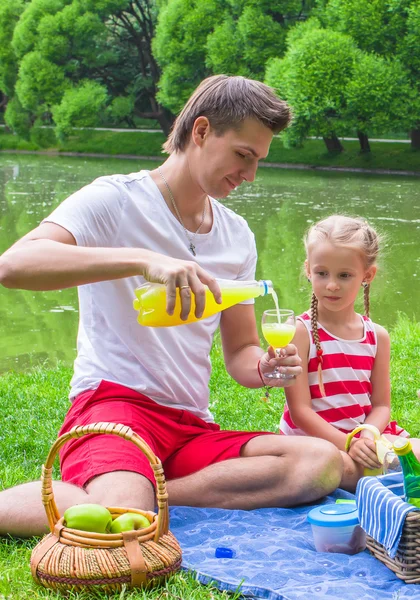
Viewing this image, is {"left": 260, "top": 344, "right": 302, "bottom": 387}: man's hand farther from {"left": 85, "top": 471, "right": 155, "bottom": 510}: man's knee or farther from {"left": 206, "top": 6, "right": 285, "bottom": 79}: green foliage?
{"left": 206, "top": 6, "right": 285, "bottom": 79}: green foliage

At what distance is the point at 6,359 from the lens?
6.56 m

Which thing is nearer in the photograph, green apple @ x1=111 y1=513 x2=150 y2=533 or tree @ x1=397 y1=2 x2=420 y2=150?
green apple @ x1=111 y1=513 x2=150 y2=533

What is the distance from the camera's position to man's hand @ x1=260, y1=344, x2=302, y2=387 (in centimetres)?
322

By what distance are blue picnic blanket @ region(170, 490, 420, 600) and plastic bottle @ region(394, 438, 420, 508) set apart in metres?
0.24

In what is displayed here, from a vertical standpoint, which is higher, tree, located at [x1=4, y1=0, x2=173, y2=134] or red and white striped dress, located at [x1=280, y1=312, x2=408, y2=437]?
tree, located at [x1=4, y1=0, x2=173, y2=134]

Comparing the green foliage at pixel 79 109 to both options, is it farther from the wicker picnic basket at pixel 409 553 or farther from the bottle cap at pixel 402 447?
the wicker picnic basket at pixel 409 553

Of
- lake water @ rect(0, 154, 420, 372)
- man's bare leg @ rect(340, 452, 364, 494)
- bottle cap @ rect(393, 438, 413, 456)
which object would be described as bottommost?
lake water @ rect(0, 154, 420, 372)

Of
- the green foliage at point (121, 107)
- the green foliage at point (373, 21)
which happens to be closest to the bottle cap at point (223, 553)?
the green foliage at point (373, 21)

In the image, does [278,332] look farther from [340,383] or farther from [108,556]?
[108,556]

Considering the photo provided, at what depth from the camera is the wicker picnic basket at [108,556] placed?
2.38 metres

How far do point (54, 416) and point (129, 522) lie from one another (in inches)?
84.8

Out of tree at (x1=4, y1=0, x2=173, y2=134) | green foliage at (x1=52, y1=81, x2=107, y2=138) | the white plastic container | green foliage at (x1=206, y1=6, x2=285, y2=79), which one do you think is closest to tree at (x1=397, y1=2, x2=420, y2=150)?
green foliage at (x1=206, y1=6, x2=285, y2=79)

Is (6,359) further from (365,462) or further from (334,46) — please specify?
(334,46)

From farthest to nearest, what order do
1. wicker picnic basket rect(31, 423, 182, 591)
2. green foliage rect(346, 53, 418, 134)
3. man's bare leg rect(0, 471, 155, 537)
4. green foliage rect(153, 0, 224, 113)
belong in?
1. green foliage rect(153, 0, 224, 113)
2. green foliage rect(346, 53, 418, 134)
3. man's bare leg rect(0, 471, 155, 537)
4. wicker picnic basket rect(31, 423, 182, 591)
